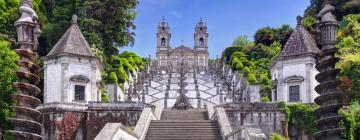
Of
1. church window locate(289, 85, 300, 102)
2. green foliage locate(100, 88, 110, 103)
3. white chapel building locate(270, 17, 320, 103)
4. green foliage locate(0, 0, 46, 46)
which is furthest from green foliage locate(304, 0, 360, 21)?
green foliage locate(0, 0, 46, 46)

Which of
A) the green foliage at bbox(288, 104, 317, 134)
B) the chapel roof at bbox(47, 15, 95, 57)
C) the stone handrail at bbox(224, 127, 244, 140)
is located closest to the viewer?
the stone handrail at bbox(224, 127, 244, 140)

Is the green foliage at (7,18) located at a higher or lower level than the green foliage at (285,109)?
higher

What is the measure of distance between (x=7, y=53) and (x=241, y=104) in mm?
19841

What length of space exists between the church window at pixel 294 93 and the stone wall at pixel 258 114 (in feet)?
5.27

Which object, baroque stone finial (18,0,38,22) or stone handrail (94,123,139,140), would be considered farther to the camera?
stone handrail (94,123,139,140)

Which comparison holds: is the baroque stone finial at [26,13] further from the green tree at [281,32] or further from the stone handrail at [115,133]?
the green tree at [281,32]

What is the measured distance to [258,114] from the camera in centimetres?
3909

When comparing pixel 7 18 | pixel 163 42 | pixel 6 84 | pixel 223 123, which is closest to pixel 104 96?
pixel 7 18

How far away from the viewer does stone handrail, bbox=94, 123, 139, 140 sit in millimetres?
24203

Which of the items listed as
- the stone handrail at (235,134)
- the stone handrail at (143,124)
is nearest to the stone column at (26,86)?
the stone handrail at (143,124)

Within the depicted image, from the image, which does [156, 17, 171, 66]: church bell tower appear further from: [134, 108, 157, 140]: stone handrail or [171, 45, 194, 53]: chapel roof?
[134, 108, 157, 140]: stone handrail

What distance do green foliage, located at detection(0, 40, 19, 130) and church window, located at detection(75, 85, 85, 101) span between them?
694 inches

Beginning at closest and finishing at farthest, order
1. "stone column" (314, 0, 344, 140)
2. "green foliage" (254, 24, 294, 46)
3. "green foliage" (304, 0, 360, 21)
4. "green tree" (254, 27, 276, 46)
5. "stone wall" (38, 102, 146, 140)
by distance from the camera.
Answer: "stone column" (314, 0, 344, 140)
"stone wall" (38, 102, 146, 140)
"green foliage" (304, 0, 360, 21)
"green foliage" (254, 24, 294, 46)
"green tree" (254, 27, 276, 46)

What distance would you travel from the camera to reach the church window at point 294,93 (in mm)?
40134
